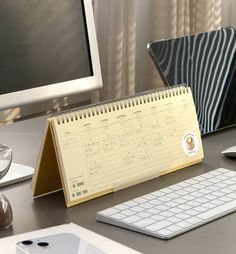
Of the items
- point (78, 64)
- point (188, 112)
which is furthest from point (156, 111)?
point (78, 64)

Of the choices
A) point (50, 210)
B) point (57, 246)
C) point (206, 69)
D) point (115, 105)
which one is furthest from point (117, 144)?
point (206, 69)

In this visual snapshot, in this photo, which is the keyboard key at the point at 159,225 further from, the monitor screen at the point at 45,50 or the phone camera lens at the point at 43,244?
the monitor screen at the point at 45,50

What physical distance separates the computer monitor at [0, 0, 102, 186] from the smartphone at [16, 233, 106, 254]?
0.31 meters

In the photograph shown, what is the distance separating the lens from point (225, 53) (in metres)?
1.62

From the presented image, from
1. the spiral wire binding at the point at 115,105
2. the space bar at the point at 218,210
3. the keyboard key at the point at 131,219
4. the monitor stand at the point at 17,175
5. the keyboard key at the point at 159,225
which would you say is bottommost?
the space bar at the point at 218,210

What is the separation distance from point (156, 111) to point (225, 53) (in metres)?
0.42

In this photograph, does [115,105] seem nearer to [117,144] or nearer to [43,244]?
[117,144]

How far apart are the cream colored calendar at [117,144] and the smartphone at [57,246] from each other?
0.17 meters

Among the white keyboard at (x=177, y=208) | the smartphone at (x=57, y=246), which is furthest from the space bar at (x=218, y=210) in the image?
the smartphone at (x=57, y=246)

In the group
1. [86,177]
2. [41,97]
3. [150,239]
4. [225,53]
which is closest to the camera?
[150,239]

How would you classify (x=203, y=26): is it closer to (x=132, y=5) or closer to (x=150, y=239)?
(x=132, y=5)

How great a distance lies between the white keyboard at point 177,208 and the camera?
3.34 feet

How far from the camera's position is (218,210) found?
1079mm

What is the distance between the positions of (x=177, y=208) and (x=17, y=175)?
1.16 feet
